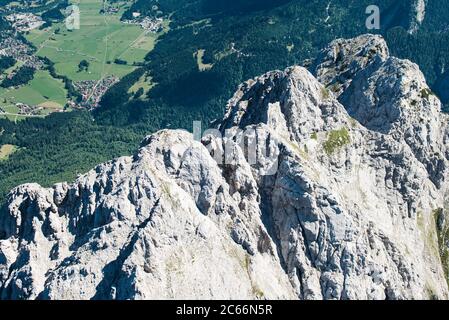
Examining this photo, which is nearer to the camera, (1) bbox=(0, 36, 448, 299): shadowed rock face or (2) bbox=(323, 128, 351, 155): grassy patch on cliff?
(1) bbox=(0, 36, 448, 299): shadowed rock face

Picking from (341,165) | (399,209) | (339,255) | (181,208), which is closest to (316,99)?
(341,165)

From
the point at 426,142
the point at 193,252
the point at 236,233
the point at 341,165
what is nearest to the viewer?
the point at 193,252

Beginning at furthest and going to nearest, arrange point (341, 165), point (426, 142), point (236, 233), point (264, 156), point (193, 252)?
point (426, 142) < point (341, 165) < point (264, 156) < point (236, 233) < point (193, 252)

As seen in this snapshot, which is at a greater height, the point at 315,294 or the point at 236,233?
the point at 236,233

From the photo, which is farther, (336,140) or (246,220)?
(336,140)

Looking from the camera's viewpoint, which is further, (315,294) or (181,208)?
(315,294)

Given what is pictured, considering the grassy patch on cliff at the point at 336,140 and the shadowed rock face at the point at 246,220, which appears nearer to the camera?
the shadowed rock face at the point at 246,220

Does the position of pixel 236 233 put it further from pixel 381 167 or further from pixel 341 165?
pixel 381 167

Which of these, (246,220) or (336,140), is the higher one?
(336,140)
